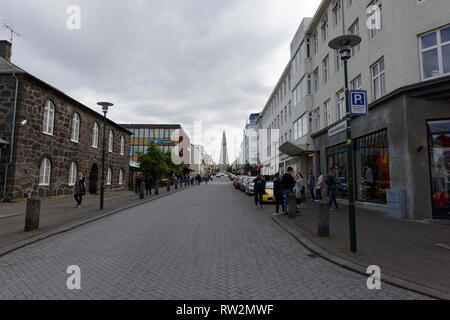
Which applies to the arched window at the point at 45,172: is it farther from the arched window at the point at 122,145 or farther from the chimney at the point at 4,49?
the arched window at the point at 122,145

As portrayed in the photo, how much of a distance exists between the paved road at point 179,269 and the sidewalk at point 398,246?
0.63 m

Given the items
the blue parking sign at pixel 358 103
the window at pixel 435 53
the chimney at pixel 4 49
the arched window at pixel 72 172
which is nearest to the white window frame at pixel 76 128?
the arched window at pixel 72 172

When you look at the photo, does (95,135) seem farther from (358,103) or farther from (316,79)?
(358,103)

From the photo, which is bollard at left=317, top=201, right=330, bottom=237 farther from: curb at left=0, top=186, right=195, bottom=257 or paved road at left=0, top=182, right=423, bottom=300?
curb at left=0, top=186, right=195, bottom=257

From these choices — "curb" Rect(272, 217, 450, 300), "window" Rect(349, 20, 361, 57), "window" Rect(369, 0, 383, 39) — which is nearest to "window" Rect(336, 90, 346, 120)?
"window" Rect(349, 20, 361, 57)

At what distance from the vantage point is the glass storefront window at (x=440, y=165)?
968 centimetres

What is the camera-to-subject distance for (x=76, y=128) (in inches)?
841

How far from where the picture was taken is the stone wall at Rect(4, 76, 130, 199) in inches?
611

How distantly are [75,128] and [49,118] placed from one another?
3201 millimetres

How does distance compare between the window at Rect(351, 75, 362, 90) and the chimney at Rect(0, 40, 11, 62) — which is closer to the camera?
the window at Rect(351, 75, 362, 90)

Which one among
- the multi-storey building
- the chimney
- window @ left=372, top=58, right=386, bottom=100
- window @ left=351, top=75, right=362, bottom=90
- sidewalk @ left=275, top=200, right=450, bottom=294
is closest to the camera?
sidewalk @ left=275, top=200, right=450, bottom=294

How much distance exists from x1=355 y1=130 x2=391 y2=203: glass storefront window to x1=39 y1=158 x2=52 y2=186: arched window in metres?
18.9

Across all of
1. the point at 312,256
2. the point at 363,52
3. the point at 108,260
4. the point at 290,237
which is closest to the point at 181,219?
the point at 290,237
